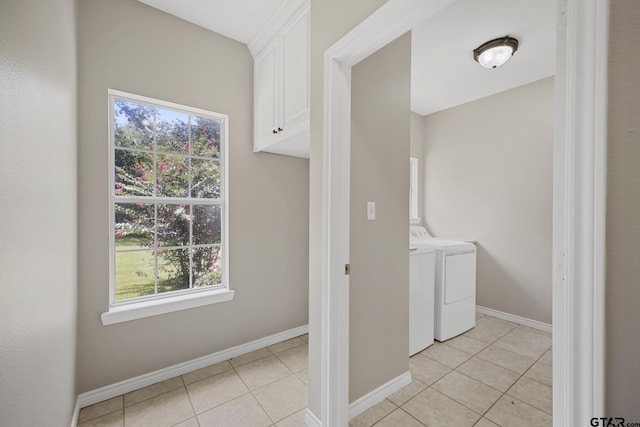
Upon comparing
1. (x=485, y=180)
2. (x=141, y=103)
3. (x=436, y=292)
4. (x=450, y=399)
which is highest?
(x=141, y=103)

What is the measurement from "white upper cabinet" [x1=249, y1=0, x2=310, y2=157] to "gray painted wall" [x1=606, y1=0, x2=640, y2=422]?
1.44m

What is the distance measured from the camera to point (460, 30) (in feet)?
7.09

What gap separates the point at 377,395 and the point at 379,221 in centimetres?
118

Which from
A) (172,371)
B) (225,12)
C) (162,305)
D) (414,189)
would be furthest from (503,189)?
(172,371)

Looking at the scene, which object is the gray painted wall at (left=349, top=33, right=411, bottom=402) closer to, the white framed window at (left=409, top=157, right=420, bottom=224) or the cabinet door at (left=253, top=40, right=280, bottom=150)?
the cabinet door at (left=253, top=40, right=280, bottom=150)

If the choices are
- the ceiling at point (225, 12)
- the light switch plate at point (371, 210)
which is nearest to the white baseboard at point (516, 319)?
the light switch plate at point (371, 210)

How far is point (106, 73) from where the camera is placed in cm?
183

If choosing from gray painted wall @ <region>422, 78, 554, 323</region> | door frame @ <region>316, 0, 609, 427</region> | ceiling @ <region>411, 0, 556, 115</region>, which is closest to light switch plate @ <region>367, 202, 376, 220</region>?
door frame @ <region>316, 0, 609, 427</region>

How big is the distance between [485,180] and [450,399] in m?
2.71

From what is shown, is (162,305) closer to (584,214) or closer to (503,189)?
(584,214)

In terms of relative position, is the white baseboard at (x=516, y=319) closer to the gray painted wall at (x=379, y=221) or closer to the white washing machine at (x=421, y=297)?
the white washing machine at (x=421, y=297)

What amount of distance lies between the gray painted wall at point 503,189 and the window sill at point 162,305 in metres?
3.20

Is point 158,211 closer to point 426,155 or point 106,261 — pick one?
point 106,261

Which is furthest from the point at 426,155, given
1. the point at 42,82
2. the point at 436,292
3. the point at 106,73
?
the point at 42,82
